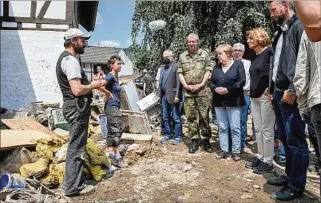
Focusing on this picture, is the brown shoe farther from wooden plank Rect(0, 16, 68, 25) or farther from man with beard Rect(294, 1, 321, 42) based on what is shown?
wooden plank Rect(0, 16, 68, 25)

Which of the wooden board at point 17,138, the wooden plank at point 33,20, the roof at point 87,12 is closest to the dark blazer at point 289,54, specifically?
the wooden board at point 17,138

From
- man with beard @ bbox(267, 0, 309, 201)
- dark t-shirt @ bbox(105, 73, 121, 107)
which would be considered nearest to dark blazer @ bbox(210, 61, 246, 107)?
man with beard @ bbox(267, 0, 309, 201)

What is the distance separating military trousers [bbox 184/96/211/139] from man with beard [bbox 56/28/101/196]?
75.6 inches

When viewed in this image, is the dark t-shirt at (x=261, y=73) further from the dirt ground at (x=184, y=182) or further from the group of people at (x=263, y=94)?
the dirt ground at (x=184, y=182)

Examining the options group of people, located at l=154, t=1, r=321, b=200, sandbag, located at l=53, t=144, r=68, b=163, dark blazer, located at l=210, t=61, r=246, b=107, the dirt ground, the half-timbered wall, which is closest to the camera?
group of people, located at l=154, t=1, r=321, b=200

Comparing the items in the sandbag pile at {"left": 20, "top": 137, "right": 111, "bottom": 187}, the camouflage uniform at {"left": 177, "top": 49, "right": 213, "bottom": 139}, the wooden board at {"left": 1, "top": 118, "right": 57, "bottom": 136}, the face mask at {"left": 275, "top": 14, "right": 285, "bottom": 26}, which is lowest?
the sandbag pile at {"left": 20, "top": 137, "right": 111, "bottom": 187}

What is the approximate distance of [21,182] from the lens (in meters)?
3.26

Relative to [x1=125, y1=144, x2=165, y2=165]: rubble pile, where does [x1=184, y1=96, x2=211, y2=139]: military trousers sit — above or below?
above

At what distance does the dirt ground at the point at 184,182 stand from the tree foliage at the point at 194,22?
23.1 feet

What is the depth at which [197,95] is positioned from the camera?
4.75 m

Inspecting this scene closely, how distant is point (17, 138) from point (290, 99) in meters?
3.66

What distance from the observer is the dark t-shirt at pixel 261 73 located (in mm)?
3689

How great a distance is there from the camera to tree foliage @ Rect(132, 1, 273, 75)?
1075 centimetres

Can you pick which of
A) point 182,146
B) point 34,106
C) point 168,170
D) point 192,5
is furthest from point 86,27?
point 168,170
